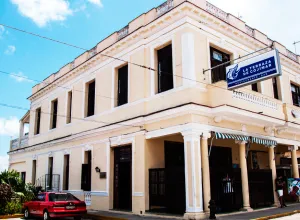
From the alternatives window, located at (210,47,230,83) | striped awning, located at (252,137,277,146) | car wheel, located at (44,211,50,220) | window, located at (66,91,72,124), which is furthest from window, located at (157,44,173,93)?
window, located at (66,91,72,124)

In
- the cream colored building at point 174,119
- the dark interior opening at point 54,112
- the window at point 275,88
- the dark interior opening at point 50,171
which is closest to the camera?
the cream colored building at point 174,119

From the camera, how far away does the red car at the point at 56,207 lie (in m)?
13.7

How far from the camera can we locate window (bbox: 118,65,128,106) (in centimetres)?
1723

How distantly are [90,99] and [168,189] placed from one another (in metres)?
9.04

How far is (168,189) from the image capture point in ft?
44.8

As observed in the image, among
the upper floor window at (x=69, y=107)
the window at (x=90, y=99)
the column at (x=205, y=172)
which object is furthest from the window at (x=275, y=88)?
the upper floor window at (x=69, y=107)

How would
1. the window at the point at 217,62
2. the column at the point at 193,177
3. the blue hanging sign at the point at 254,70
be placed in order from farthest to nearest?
the window at the point at 217,62
the column at the point at 193,177
the blue hanging sign at the point at 254,70

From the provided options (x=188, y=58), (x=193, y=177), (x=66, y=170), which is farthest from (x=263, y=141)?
(x=66, y=170)

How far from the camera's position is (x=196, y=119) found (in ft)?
43.0

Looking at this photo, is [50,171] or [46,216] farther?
[50,171]

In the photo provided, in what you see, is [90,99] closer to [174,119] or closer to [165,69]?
[165,69]

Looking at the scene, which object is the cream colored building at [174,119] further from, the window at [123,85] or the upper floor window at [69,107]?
the upper floor window at [69,107]

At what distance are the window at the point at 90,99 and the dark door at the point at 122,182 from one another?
14.1 ft

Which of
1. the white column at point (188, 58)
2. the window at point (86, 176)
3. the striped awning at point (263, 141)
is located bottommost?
the window at point (86, 176)
